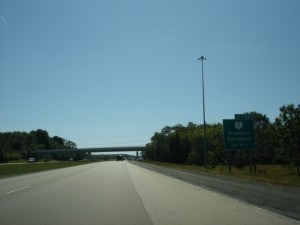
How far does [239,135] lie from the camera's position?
4488cm

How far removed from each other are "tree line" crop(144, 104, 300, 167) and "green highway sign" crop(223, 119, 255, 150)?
5140 mm

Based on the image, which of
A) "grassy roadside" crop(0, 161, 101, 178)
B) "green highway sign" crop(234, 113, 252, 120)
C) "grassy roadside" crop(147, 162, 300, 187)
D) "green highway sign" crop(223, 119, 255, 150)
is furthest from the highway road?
"green highway sign" crop(234, 113, 252, 120)

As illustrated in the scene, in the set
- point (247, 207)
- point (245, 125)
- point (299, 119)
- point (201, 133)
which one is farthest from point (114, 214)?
point (201, 133)

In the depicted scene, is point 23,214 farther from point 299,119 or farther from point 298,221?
point 299,119

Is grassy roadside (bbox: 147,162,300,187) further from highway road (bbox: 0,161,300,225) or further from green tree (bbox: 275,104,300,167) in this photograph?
highway road (bbox: 0,161,300,225)

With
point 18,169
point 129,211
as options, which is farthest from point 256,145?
point 129,211

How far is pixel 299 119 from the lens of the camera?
49.4 meters

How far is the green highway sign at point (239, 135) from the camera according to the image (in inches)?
1759

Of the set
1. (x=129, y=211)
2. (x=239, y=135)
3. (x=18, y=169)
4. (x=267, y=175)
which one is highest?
(x=239, y=135)

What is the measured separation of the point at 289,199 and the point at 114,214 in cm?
811

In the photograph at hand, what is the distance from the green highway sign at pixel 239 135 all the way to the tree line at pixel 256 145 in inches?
202

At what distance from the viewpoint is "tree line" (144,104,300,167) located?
5028 cm

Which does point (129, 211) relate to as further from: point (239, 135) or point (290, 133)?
point (290, 133)

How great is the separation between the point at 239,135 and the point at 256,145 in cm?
2258
